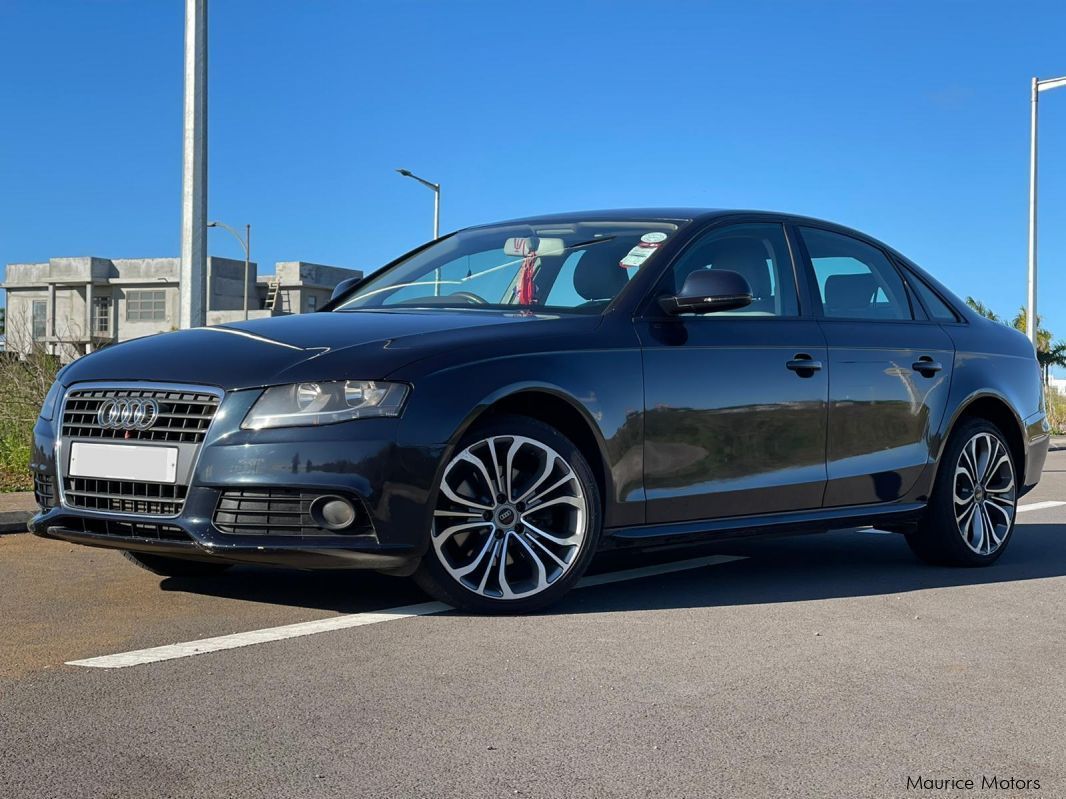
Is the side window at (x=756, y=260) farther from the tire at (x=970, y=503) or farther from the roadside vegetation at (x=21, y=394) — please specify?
the roadside vegetation at (x=21, y=394)

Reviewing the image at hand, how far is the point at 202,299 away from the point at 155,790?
9056 mm

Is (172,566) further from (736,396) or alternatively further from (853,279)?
(853,279)

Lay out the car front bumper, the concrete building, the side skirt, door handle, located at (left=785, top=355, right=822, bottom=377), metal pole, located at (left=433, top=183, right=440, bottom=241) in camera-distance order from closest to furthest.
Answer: the car front bumper
the side skirt
door handle, located at (left=785, top=355, right=822, bottom=377)
metal pole, located at (left=433, top=183, right=440, bottom=241)
the concrete building

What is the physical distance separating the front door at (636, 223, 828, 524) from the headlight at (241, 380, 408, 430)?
1.21 metres

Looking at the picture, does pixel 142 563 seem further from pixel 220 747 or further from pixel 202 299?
pixel 202 299

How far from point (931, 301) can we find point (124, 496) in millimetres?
4377

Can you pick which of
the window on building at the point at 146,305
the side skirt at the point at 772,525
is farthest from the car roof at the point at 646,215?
the window on building at the point at 146,305

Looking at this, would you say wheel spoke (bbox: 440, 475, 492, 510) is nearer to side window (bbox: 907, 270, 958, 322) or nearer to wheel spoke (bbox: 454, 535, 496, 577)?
wheel spoke (bbox: 454, 535, 496, 577)

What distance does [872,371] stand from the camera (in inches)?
272

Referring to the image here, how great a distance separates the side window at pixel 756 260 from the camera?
21.5 ft

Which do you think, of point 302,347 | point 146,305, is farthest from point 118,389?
point 146,305

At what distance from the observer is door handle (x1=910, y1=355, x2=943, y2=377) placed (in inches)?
282

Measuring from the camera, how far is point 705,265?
6.54 metres

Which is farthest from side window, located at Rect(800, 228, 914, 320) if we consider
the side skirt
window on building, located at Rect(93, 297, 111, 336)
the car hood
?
window on building, located at Rect(93, 297, 111, 336)
